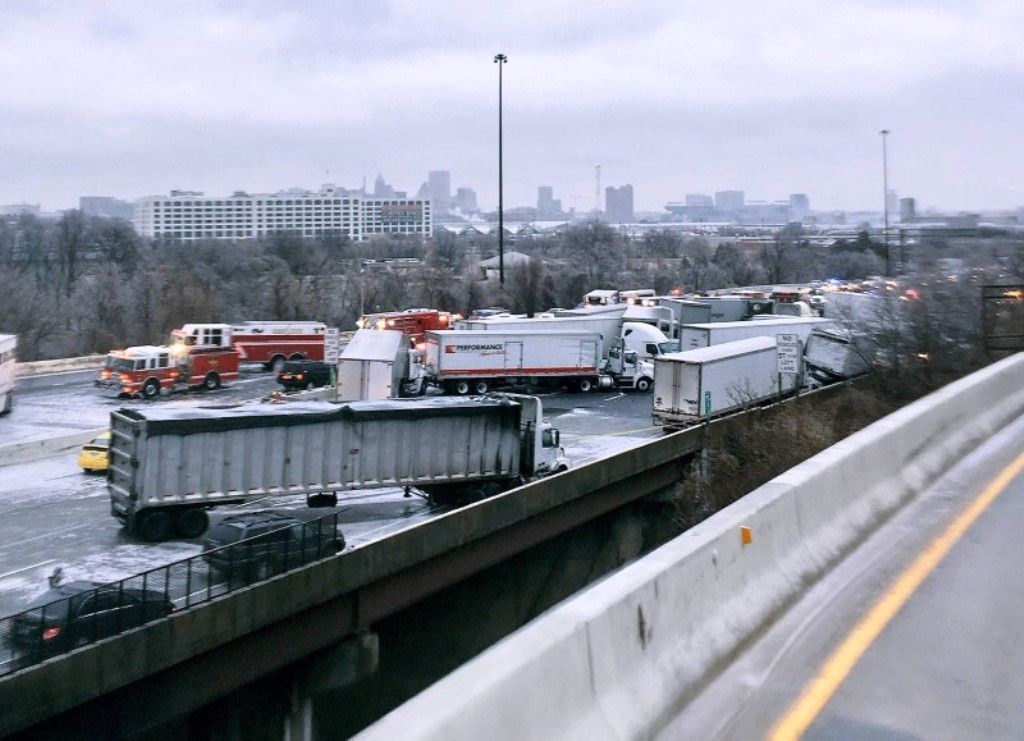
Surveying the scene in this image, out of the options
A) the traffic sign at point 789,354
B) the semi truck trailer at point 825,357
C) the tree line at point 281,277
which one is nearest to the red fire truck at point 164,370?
the tree line at point 281,277

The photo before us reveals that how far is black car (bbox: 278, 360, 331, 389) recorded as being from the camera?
46031mm

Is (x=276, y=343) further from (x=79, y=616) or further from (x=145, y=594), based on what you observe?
(x=79, y=616)

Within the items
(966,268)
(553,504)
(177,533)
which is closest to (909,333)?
(966,268)

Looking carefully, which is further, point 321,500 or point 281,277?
point 281,277

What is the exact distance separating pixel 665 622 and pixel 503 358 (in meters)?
38.8

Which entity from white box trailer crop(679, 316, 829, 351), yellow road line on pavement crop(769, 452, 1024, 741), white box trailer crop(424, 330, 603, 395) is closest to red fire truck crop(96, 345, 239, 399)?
white box trailer crop(424, 330, 603, 395)

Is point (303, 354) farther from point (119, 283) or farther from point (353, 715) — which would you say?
point (353, 715)

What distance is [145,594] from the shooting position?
14406 millimetres

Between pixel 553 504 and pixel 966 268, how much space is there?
11999mm

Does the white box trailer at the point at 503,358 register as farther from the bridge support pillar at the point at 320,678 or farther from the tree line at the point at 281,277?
the bridge support pillar at the point at 320,678

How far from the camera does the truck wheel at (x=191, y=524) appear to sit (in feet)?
72.5

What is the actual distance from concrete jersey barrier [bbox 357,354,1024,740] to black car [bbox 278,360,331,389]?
37.8 metres

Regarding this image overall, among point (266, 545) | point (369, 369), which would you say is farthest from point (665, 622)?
point (369, 369)

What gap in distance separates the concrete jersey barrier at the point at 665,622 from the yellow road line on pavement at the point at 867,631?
1.50 feet
